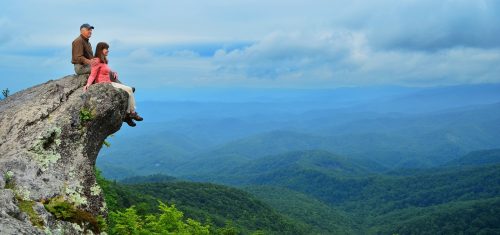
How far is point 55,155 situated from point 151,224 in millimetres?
9411

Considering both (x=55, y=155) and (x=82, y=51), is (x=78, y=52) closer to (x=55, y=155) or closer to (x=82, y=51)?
(x=82, y=51)

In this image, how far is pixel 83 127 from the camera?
1555 centimetres

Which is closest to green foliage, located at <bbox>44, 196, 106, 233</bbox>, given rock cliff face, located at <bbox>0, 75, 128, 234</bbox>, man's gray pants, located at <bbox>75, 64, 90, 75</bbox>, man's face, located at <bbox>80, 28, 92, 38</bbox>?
rock cliff face, located at <bbox>0, 75, 128, 234</bbox>

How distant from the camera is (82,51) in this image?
59.3 ft

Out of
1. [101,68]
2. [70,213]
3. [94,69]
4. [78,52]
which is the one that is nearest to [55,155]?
[70,213]

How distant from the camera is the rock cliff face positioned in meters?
12.5

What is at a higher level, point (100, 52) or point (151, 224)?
point (100, 52)

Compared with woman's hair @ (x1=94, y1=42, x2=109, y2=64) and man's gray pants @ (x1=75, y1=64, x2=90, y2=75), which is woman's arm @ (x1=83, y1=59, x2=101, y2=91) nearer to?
woman's hair @ (x1=94, y1=42, x2=109, y2=64)

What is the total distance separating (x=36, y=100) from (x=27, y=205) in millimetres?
5204

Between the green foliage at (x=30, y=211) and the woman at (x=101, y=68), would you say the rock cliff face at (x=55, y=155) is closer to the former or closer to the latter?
the green foliage at (x=30, y=211)

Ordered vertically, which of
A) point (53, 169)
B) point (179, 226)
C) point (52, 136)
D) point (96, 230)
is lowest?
point (179, 226)

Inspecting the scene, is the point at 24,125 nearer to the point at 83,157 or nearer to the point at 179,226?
the point at 83,157

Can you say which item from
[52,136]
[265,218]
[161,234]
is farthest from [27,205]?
[265,218]

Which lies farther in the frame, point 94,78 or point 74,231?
point 94,78
